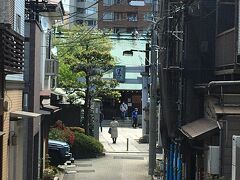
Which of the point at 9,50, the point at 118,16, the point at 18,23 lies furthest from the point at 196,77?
the point at 118,16

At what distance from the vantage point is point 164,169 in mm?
20438

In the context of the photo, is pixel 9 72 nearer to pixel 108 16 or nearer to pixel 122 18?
pixel 108 16

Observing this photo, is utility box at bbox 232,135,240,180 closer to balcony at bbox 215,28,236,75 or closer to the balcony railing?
balcony at bbox 215,28,236,75

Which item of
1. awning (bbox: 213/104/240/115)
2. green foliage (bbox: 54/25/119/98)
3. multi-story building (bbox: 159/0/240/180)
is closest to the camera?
awning (bbox: 213/104/240/115)

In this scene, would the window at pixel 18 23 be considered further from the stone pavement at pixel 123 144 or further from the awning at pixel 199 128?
the stone pavement at pixel 123 144

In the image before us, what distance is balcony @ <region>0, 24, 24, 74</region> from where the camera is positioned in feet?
35.4

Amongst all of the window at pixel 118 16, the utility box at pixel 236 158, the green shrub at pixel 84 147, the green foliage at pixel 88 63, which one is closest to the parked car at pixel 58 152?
the green shrub at pixel 84 147

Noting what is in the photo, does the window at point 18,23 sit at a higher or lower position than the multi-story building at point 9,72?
higher

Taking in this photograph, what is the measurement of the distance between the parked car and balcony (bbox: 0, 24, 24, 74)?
1146cm

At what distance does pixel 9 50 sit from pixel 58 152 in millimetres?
13263

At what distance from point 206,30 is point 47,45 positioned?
10.7m

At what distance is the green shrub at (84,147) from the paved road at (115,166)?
656 millimetres

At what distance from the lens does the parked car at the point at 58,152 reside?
23969 millimetres

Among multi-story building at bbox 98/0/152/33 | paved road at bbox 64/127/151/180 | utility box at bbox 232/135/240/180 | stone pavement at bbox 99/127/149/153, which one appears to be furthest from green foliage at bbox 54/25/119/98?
multi-story building at bbox 98/0/152/33
